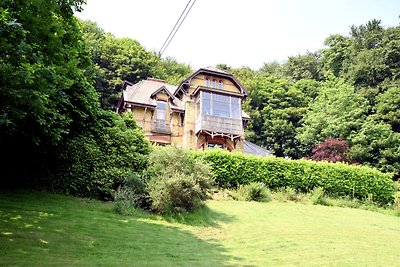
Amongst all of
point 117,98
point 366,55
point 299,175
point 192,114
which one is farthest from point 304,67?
point 299,175


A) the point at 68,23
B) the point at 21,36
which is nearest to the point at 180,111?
the point at 68,23

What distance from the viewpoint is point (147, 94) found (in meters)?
31.5

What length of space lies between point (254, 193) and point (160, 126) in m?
14.2

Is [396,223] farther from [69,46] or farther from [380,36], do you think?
[380,36]

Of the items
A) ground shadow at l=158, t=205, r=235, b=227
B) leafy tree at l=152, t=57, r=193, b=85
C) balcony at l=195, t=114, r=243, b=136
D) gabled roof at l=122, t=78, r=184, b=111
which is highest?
leafy tree at l=152, t=57, r=193, b=85

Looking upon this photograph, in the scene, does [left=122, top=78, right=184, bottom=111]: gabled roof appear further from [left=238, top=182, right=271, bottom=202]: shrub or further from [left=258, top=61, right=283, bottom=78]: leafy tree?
[left=258, top=61, right=283, bottom=78]: leafy tree

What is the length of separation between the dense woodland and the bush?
5.05ft

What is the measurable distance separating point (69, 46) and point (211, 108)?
2095 cm

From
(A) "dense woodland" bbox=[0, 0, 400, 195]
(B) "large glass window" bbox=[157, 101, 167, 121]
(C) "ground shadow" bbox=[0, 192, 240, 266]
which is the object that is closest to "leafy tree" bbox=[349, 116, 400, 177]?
(A) "dense woodland" bbox=[0, 0, 400, 195]

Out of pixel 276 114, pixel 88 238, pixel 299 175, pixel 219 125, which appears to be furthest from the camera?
pixel 276 114

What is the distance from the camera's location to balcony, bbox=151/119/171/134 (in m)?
30.3

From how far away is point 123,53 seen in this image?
149 ft

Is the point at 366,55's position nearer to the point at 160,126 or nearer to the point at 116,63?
the point at 160,126

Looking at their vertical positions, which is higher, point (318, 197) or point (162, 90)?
point (162, 90)
